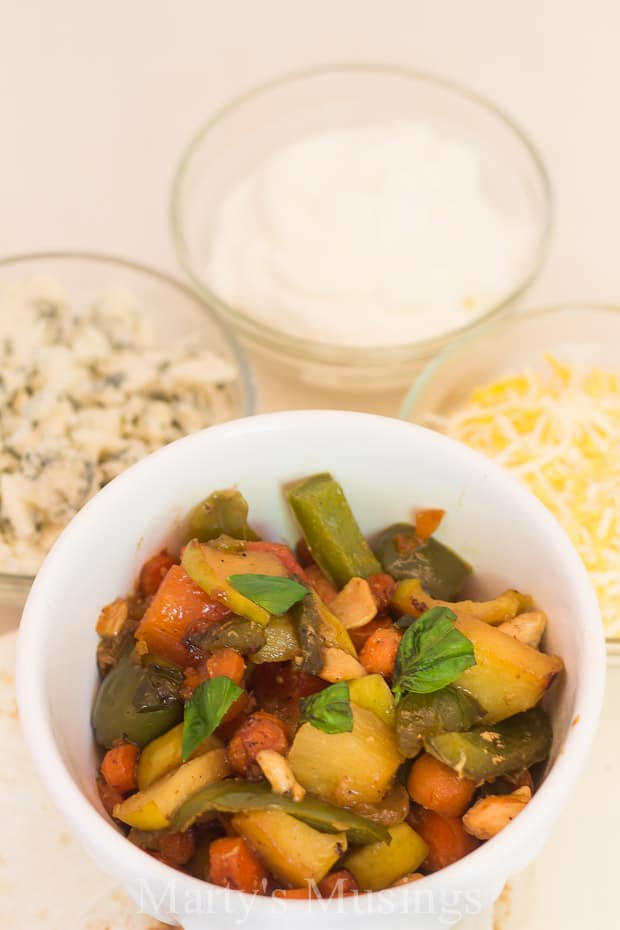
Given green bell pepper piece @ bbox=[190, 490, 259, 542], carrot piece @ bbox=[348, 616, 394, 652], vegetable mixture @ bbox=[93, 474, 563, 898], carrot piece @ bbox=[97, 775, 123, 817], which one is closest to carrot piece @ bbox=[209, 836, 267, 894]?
vegetable mixture @ bbox=[93, 474, 563, 898]

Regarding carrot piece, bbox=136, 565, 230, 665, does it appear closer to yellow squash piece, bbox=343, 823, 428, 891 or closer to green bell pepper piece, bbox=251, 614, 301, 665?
green bell pepper piece, bbox=251, 614, 301, 665

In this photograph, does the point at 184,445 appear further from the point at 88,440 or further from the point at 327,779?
the point at 88,440

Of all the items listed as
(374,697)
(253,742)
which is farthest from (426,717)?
(253,742)

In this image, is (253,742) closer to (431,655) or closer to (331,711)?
(331,711)

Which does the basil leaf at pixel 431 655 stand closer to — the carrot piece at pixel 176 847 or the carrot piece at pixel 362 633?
the carrot piece at pixel 362 633

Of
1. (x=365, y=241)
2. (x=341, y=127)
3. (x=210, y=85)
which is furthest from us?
(x=210, y=85)

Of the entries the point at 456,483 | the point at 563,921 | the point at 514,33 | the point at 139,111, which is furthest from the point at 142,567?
the point at 514,33

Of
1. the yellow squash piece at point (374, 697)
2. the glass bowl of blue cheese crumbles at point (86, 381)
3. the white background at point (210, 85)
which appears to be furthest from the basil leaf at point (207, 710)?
the white background at point (210, 85)
